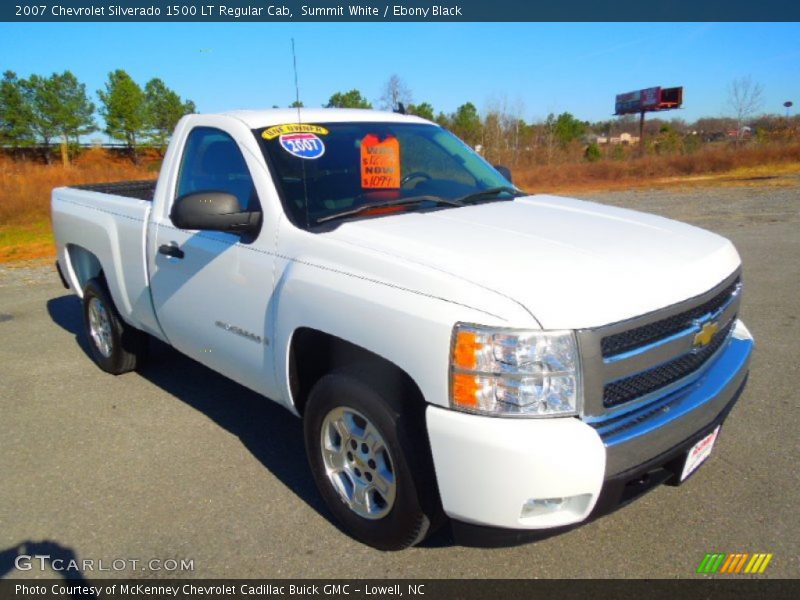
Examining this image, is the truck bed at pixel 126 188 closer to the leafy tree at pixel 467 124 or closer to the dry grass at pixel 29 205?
the dry grass at pixel 29 205

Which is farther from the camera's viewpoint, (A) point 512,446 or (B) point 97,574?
(B) point 97,574

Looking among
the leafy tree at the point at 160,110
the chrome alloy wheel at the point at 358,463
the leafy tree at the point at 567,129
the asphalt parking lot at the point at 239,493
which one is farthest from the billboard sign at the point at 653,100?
the chrome alloy wheel at the point at 358,463

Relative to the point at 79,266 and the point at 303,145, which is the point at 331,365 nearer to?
the point at 303,145

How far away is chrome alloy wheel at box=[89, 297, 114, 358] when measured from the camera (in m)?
4.87

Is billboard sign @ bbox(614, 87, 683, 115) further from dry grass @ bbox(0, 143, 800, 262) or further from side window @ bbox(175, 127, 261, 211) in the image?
side window @ bbox(175, 127, 261, 211)

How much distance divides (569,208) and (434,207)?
792 millimetres

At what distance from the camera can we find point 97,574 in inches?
105

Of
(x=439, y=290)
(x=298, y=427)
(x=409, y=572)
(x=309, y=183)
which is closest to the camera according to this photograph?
(x=439, y=290)

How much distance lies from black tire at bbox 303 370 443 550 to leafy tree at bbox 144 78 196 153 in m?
50.7

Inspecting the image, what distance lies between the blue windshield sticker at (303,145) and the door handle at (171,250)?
90cm

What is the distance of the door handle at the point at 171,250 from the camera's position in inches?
140

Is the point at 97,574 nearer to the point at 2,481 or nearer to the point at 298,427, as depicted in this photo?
the point at 2,481

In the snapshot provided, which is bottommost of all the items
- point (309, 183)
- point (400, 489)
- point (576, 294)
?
point (400, 489)

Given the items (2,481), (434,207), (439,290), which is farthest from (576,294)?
(2,481)
